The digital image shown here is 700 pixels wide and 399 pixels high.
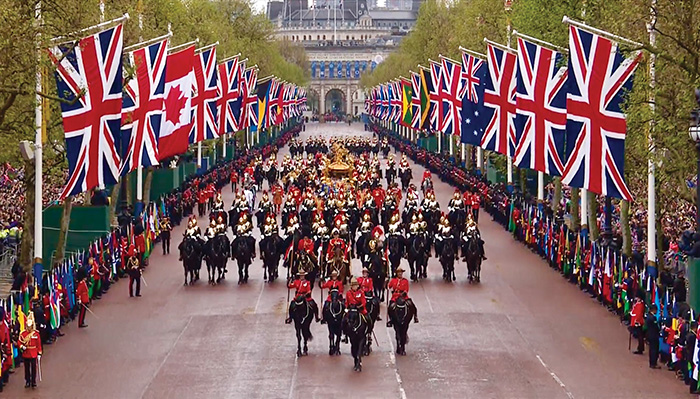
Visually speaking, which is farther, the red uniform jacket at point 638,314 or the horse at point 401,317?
the red uniform jacket at point 638,314

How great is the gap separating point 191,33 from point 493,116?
28418 mm

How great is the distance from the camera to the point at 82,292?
1105 inches

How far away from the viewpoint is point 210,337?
26.6 meters

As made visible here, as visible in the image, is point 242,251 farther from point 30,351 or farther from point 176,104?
point 30,351

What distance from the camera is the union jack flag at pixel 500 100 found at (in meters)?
41.8

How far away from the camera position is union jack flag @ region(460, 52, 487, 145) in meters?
48.7

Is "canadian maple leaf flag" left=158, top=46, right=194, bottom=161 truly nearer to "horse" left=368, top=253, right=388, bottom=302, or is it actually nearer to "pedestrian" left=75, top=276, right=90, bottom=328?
"horse" left=368, top=253, right=388, bottom=302

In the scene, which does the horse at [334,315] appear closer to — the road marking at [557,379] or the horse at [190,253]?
the road marking at [557,379]

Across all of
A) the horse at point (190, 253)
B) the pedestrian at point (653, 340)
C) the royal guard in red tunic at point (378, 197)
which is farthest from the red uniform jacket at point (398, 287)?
the royal guard in red tunic at point (378, 197)

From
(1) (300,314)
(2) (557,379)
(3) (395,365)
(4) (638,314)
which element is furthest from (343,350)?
(4) (638,314)

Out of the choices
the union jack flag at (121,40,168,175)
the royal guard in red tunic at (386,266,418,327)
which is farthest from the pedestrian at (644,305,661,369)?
the union jack flag at (121,40,168,175)

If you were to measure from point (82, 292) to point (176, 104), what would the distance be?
1185 centimetres

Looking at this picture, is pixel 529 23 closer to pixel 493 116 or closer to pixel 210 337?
pixel 493 116

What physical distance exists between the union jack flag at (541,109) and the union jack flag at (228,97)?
2101 cm
